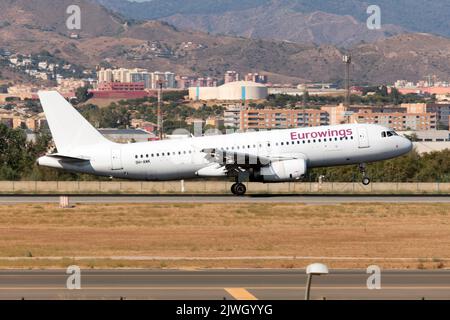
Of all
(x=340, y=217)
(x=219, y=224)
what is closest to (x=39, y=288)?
(x=219, y=224)

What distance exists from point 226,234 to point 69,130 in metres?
29.3

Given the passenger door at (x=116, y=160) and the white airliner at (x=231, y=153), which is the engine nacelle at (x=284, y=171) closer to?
the white airliner at (x=231, y=153)

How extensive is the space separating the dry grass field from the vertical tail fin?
37.9ft

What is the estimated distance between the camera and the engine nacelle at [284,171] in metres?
84.4

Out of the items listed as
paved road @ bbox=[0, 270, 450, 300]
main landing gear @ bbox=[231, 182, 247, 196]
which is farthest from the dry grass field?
main landing gear @ bbox=[231, 182, 247, 196]

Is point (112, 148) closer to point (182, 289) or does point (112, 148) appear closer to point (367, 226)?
point (367, 226)

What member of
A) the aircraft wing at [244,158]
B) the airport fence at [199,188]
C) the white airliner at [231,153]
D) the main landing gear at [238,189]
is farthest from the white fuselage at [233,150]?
the airport fence at [199,188]

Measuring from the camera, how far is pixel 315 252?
53.5 m

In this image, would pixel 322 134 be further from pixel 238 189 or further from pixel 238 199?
pixel 238 199

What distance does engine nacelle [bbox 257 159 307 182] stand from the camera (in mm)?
84375

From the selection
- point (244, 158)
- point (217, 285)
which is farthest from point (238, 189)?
point (217, 285)

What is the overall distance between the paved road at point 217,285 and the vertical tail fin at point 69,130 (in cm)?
4414

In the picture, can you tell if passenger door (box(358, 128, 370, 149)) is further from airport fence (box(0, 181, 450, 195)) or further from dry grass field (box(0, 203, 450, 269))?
dry grass field (box(0, 203, 450, 269))
